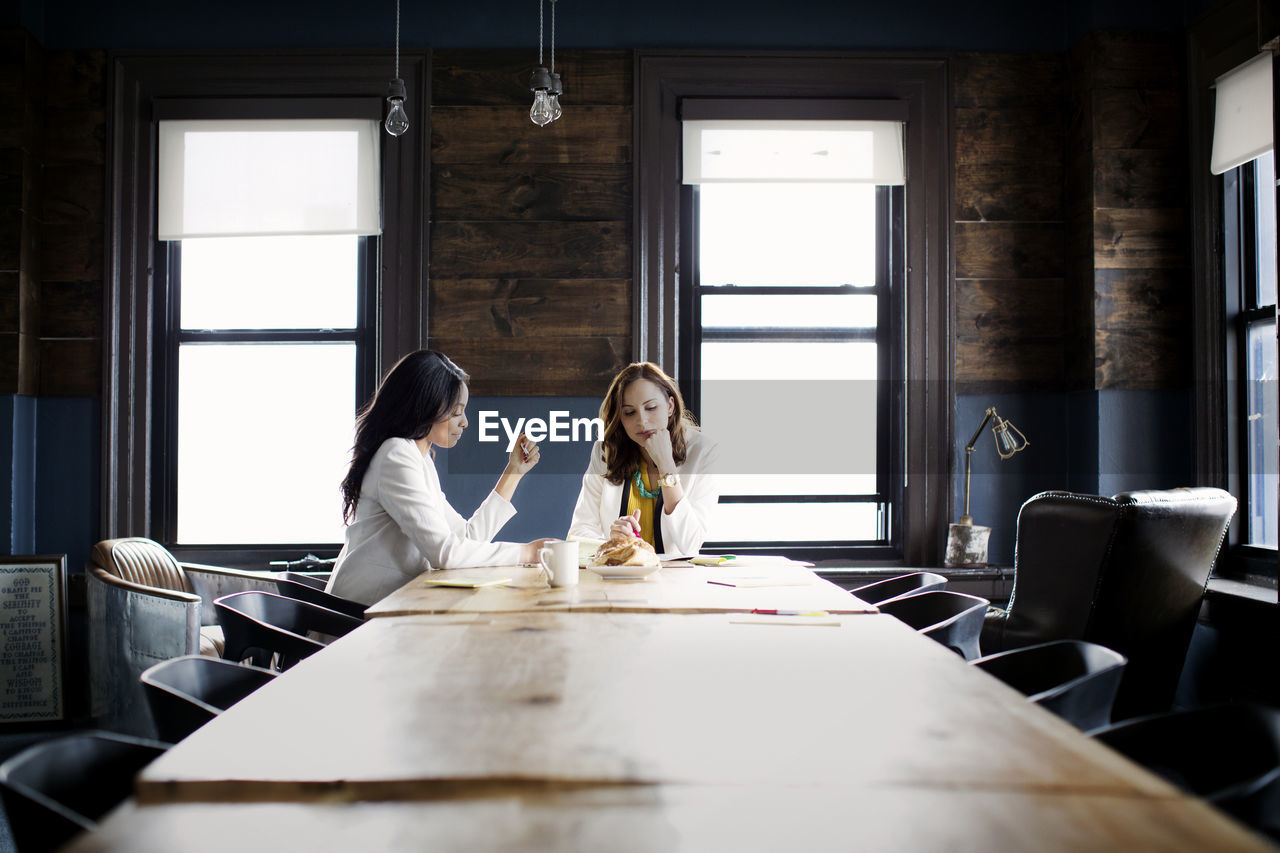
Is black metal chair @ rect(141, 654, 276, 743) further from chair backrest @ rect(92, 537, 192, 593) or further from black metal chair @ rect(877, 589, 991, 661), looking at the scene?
chair backrest @ rect(92, 537, 192, 593)

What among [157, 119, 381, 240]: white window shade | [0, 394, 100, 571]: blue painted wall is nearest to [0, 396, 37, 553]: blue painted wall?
[0, 394, 100, 571]: blue painted wall

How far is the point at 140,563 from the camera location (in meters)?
3.36

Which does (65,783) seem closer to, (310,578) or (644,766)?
(644,766)

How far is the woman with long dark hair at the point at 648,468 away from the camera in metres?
3.22

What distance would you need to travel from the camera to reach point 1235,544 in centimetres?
351

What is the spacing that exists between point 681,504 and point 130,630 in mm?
2028

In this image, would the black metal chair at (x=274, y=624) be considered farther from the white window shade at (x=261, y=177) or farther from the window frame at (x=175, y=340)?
the white window shade at (x=261, y=177)

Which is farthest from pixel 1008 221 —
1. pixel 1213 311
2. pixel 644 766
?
pixel 644 766

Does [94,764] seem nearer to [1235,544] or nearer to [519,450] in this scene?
[519,450]

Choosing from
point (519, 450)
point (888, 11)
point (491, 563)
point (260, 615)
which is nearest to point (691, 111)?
point (888, 11)

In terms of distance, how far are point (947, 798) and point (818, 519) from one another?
3330 millimetres

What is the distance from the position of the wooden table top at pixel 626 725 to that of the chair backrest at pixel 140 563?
221 centimetres

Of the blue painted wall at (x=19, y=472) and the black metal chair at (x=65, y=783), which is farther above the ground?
the blue painted wall at (x=19, y=472)

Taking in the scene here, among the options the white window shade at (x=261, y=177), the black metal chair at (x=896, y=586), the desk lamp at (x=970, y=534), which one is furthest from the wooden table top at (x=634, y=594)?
the white window shade at (x=261, y=177)
